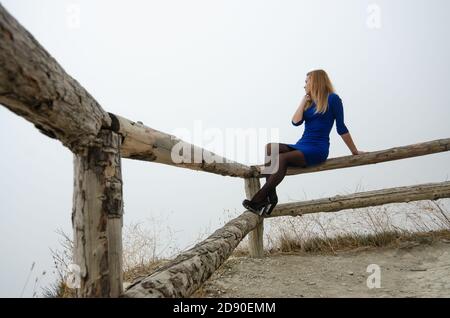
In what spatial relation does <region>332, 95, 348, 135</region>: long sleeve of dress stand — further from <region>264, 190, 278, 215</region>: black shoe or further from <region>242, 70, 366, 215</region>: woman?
<region>264, 190, 278, 215</region>: black shoe

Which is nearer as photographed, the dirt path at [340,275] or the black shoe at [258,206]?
the dirt path at [340,275]

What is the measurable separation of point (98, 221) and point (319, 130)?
242cm

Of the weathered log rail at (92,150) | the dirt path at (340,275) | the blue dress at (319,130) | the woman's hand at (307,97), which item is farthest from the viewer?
the woman's hand at (307,97)

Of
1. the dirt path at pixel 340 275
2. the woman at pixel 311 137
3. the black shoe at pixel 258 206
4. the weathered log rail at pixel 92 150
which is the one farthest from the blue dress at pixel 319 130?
the weathered log rail at pixel 92 150

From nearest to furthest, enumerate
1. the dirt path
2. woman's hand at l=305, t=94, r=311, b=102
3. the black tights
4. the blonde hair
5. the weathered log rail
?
1. the weathered log rail
2. the dirt path
3. the black tights
4. the blonde hair
5. woman's hand at l=305, t=94, r=311, b=102

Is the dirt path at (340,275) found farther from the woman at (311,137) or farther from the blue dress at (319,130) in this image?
the blue dress at (319,130)

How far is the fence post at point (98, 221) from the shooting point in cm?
84

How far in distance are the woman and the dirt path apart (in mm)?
638

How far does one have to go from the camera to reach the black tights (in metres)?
2.56

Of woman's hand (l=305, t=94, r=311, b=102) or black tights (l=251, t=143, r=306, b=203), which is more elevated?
woman's hand (l=305, t=94, r=311, b=102)

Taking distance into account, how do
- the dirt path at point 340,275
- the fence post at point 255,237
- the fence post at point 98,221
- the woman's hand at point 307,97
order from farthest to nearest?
the fence post at point 255,237 → the woman's hand at point 307,97 → the dirt path at point 340,275 → the fence post at point 98,221

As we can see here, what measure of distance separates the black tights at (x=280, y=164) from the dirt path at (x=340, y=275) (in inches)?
29.6

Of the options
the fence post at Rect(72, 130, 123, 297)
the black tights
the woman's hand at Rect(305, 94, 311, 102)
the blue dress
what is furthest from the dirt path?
the woman's hand at Rect(305, 94, 311, 102)

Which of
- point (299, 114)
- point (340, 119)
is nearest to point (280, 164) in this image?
point (299, 114)
